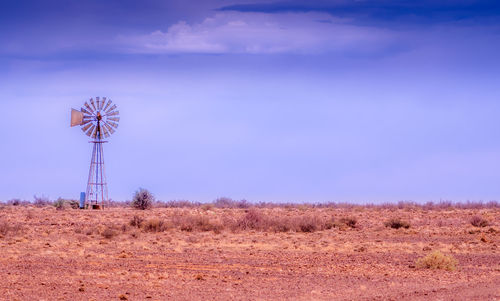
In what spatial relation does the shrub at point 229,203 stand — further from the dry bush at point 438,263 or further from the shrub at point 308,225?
the dry bush at point 438,263

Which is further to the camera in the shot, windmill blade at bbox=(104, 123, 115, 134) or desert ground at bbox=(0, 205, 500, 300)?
windmill blade at bbox=(104, 123, 115, 134)

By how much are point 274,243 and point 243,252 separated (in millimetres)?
5290

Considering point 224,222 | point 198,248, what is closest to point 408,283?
point 198,248

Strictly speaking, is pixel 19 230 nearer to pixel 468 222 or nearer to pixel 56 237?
pixel 56 237

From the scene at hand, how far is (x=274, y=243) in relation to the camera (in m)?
35.8

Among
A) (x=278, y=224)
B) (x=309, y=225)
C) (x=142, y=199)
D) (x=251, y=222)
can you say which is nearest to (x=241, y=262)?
(x=309, y=225)

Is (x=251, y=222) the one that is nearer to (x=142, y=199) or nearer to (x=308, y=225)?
(x=308, y=225)

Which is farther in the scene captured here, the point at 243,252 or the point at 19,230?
the point at 19,230

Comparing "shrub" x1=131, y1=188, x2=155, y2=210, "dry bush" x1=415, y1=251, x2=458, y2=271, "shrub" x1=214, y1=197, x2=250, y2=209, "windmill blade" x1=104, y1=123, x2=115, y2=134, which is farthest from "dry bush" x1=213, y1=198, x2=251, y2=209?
"dry bush" x1=415, y1=251, x2=458, y2=271

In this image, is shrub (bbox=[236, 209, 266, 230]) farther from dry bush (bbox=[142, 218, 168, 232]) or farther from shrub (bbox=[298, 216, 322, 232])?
dry bush (bbox=[142, 218, 168, 232])

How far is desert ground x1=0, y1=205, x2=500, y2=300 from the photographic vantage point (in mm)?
18969

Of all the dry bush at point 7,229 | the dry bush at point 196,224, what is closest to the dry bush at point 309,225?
the dry bush at point 196,224

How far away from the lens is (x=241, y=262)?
26672mm

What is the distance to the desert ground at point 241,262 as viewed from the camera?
19.0 meters
